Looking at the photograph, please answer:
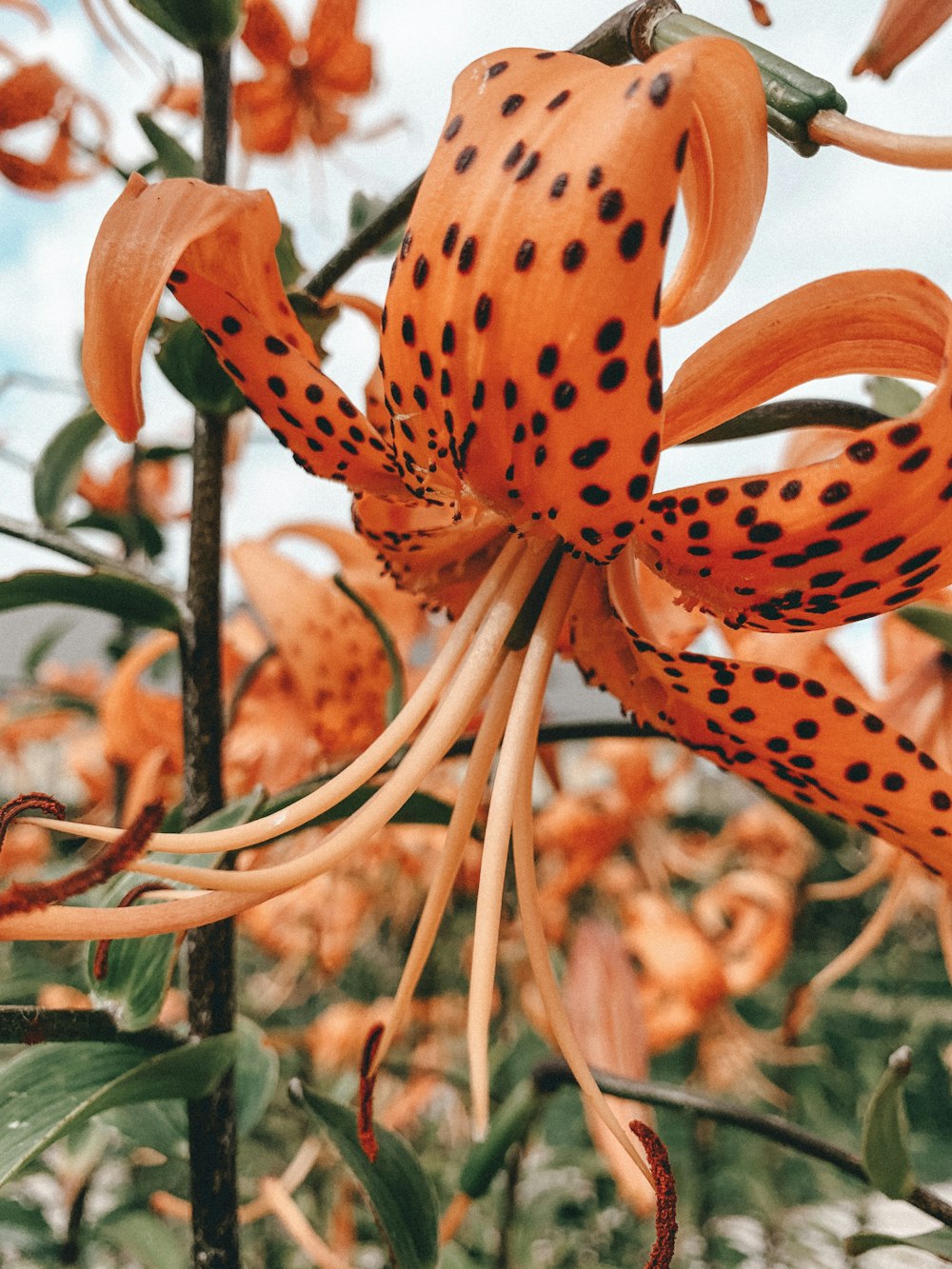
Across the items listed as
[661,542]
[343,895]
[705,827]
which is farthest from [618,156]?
[705,827]

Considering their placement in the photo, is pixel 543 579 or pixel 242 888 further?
pixel 543 579

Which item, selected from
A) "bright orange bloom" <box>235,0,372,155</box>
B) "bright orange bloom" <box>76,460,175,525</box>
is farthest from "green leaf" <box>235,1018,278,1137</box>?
"bright orange bloom" <box>235,0,372,155</box>

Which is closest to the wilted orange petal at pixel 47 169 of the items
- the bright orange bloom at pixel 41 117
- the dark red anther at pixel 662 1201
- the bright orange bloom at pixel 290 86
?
the bright orange bloom at pixel 41 117

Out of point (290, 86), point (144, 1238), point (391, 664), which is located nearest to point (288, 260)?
point (391, 664)

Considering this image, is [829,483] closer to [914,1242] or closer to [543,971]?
[543,971]

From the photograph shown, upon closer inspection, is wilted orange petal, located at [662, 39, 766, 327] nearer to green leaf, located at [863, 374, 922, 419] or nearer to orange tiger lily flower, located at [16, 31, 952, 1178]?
orange tiger lily flower, located at [16, 31, 952, 1178]

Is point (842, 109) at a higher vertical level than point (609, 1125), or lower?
higher

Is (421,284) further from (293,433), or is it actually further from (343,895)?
(343,895)
